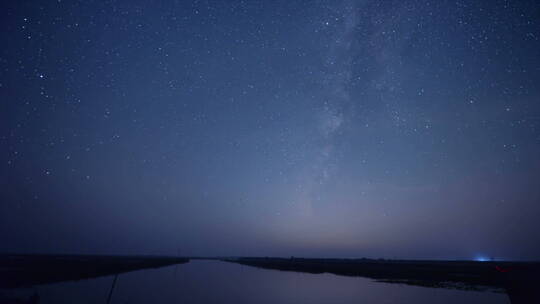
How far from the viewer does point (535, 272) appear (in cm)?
916

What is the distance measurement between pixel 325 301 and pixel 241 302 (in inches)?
266

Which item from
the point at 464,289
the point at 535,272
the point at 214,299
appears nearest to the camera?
the point at 535,272

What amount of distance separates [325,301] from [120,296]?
670 inches

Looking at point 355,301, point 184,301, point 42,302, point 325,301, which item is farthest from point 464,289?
point 42,302

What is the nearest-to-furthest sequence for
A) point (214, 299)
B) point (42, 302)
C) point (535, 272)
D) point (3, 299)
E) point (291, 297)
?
point (535, 272) < point (3, 299) < point (42, 302) < point (214, 299) < point (291, 297)

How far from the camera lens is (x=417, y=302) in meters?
23.6

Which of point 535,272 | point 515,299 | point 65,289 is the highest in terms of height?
point 535,272

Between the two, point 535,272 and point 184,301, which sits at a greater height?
point 535,272

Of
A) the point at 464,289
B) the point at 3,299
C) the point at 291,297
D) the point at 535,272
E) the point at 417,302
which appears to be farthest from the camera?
the point at 464,289

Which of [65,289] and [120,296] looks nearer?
[120,296]

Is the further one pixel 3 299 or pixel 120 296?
pixel 120 296

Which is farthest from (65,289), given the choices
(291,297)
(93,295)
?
(291,297)

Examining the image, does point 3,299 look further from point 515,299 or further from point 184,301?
point 515,299

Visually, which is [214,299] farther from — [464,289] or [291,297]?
[464,289]
